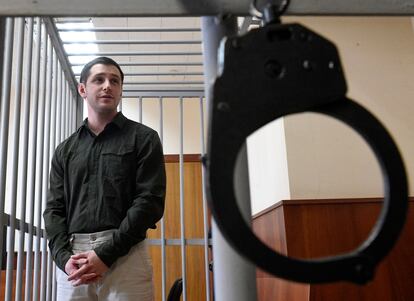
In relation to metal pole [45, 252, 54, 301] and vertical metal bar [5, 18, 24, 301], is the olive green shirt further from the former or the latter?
metal pole [45, 252, 54, 301]

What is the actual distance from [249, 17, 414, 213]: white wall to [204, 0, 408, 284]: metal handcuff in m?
2.04

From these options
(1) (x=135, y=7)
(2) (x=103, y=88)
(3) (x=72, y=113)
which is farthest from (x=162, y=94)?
(1) (x=135, y=7)

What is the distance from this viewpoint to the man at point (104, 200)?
57.7 inches

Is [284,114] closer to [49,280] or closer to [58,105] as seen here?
[49,280]

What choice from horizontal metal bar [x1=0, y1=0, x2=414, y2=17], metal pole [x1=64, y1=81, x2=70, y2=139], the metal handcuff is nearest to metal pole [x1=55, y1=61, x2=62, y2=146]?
metal pole [x1=64, y1=81, x2=70, y2=139]

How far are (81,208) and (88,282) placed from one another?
0.26 meters

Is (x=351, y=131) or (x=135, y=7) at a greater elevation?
(x=351, y=131)

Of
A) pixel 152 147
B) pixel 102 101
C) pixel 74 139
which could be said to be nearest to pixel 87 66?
pixel 102 101

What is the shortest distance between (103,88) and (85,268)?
25.8 inches

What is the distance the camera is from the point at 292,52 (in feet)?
1.21

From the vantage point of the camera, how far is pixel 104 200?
1538 mm

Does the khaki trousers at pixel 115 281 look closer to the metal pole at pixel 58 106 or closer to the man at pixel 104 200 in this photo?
the man at pixel 104 200

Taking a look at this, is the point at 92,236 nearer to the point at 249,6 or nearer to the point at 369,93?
the point at 249,6

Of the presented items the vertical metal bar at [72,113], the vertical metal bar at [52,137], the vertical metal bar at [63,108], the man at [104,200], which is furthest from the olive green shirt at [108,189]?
the vertical metal bar at [72,113]
